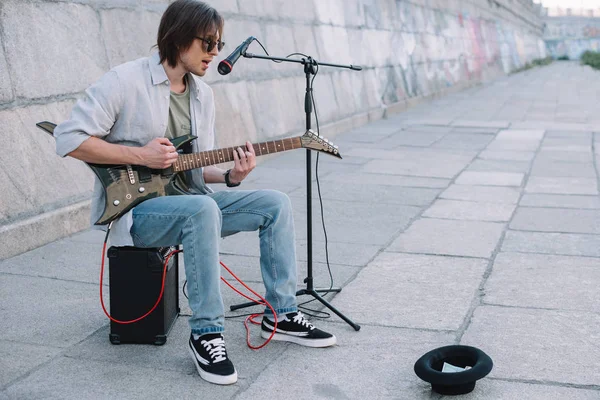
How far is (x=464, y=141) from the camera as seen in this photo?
Result: 34.2 feet

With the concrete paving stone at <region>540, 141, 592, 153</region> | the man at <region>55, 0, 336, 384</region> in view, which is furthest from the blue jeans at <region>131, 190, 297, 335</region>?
the concrete paving stone at <region>540, 141, 592, 153</region>

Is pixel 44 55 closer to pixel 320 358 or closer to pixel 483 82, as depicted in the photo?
pixel 320 358

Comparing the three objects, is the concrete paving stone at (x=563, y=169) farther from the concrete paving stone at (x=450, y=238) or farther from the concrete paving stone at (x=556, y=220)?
the concrete paving stone at (x=450, y=238)

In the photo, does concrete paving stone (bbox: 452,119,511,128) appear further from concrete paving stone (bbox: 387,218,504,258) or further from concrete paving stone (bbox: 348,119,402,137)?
concrete paving stone (bbox: 387,218,504,258)

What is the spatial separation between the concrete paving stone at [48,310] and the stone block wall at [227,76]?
0.67 metres

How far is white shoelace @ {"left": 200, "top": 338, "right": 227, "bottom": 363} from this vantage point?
299cm

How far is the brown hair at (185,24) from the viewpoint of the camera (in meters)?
3.20

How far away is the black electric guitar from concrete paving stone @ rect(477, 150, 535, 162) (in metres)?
5.88

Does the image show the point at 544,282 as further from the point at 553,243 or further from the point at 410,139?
the point at 410,139

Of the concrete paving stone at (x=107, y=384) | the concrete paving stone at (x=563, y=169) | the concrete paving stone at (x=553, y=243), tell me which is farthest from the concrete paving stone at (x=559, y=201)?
the concrete paving stone at (x=107, y=384)

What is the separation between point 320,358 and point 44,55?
317cm

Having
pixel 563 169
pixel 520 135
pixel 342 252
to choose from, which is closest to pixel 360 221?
pixel 342 252

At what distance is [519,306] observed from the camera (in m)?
3.89

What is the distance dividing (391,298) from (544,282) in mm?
884
